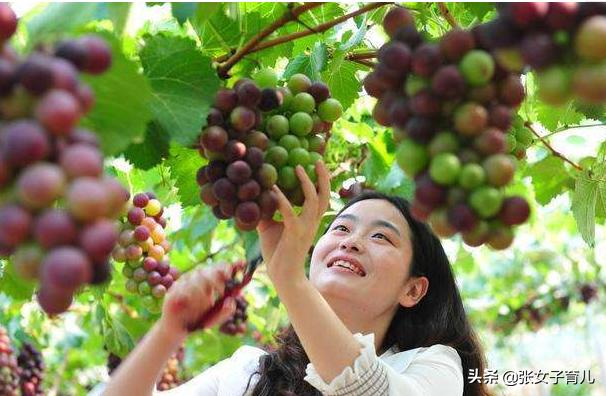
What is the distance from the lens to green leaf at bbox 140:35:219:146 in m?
1.32

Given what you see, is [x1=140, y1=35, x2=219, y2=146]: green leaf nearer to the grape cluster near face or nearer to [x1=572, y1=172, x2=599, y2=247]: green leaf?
the grape cluster near face

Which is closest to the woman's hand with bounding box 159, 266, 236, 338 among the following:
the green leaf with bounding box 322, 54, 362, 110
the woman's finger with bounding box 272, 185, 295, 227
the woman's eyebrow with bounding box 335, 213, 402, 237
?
the woman's finger with bounding box 272, 185, 295, 227

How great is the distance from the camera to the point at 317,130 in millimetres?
1398

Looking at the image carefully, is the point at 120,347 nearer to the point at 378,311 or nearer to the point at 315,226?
the point at 378,311

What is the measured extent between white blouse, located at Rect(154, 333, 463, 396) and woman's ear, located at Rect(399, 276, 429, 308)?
0.51 feet

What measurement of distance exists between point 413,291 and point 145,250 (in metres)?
0.85

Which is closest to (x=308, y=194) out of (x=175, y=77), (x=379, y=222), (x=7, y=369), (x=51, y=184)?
(x=175, y=77)

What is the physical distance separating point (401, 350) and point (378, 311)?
22cm

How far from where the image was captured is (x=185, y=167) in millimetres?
1741

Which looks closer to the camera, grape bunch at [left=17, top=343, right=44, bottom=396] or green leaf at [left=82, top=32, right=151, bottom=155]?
green leaf at [left=82, top=32, right=151, bottom=155]

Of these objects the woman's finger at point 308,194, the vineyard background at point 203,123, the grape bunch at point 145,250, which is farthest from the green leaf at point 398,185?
the woman's finger at point 308,194

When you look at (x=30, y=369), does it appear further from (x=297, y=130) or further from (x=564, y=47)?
A: (x=564, y=47)

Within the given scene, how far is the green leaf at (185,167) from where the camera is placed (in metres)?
1.70

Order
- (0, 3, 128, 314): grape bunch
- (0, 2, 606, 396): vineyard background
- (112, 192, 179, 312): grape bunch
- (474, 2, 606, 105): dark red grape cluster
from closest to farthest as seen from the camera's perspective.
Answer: (0, 3, 128, 314): grape bunch → (474, 2, 606, 105): dark red grape cluster → (0, 2, 606, 396): vineyard background → (112, 192, 179, 312): grape bunch
